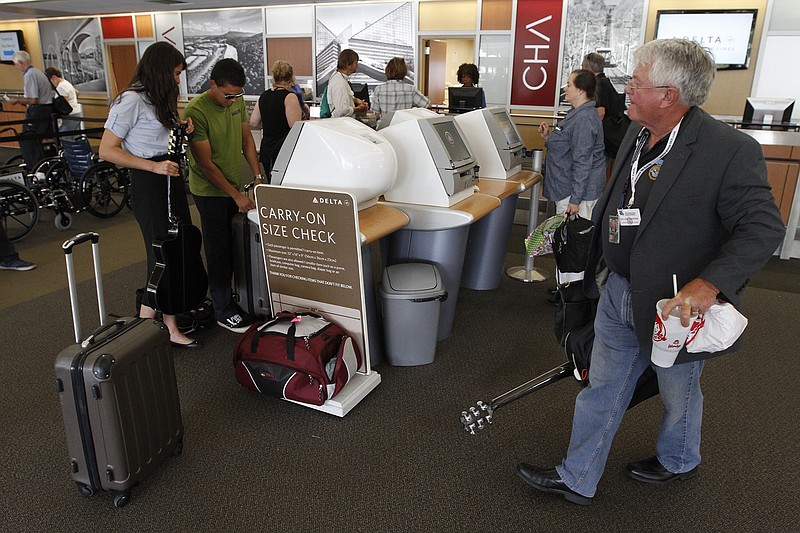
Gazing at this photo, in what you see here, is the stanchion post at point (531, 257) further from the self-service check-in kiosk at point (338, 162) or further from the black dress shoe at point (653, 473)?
the black dress shoe at point (653, 473)

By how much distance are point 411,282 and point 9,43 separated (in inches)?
557

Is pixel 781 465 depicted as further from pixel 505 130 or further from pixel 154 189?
pixel 154 189

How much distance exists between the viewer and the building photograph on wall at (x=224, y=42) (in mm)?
10102

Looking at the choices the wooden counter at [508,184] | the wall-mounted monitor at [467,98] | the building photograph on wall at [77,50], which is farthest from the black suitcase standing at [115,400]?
the building photograph on wall at [77,50]

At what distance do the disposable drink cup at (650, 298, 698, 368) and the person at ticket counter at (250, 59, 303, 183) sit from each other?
3.32 meters

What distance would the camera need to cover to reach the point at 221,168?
298 centimetres

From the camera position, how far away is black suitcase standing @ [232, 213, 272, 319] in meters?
3.06

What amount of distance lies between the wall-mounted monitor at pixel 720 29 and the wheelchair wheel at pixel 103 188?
6.74 meters

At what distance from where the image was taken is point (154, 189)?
2604 mm

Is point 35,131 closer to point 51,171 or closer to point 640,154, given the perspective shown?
point 51,171

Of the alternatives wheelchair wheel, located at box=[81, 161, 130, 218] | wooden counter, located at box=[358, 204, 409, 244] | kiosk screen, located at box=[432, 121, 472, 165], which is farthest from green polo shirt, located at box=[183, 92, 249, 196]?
wheelchair wheel, located at box=[81, 161, 130, 218]

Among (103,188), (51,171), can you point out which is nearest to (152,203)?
(103,188)

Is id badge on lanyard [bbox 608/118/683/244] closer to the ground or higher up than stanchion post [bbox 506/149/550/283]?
higher up

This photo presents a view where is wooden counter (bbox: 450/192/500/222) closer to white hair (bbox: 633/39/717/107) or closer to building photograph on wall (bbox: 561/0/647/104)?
white hair (bbox: 633/39/717/107)
